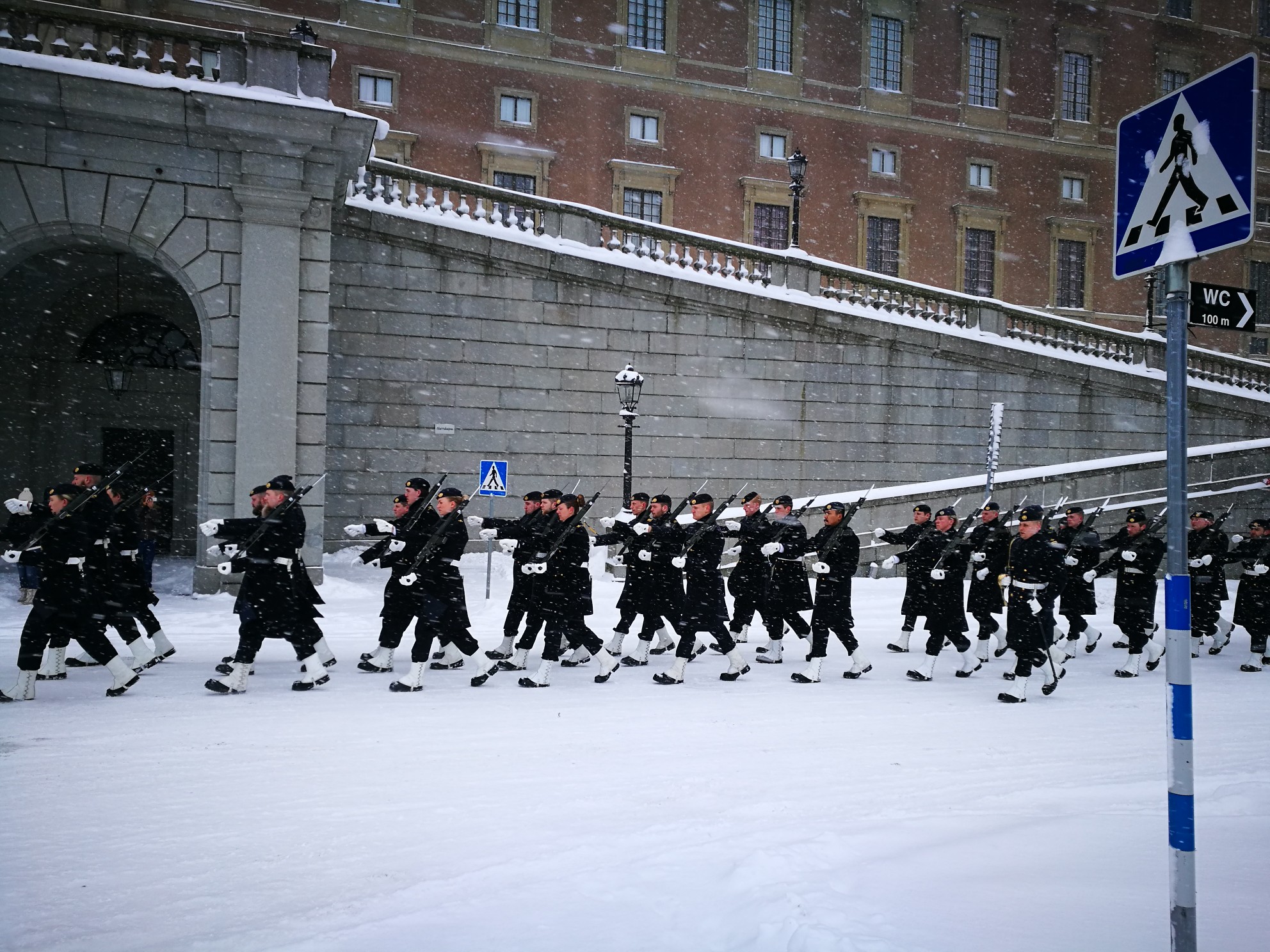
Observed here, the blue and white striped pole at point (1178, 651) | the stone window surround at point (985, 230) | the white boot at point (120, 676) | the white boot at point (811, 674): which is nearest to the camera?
the blue and white striped pole at point (1178, 651)

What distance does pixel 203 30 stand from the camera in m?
15.4

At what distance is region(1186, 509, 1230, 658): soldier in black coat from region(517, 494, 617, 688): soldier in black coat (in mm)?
7910

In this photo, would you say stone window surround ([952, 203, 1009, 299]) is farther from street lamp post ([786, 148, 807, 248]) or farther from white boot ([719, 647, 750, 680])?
white boot ([719, 647, 750, 680])

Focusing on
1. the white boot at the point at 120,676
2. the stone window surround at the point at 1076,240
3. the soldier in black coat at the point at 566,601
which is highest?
the stone window surround at the point at 1076,240

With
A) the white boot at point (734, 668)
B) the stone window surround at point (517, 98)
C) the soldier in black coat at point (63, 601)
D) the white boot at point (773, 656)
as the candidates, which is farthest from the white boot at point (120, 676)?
the stone window surround at point (517, 98)

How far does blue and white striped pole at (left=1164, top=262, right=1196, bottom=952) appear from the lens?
12.0 feet

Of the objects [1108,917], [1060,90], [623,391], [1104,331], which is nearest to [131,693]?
[1108,917]

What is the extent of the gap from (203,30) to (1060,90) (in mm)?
30723

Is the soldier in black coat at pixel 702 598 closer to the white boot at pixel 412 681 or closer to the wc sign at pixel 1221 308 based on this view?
the white boot at pixel 412 681

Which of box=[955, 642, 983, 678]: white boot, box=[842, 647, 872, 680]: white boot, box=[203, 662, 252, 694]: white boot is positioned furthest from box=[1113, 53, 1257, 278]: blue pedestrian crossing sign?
box=[955, 642, 983, 678]: white boot

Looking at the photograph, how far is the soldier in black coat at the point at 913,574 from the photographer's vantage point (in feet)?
40.6

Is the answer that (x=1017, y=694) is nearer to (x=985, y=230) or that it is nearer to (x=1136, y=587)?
(x=1136, y=587)

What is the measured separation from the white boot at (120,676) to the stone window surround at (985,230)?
3068cm

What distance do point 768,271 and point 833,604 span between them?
1287 centimetres
